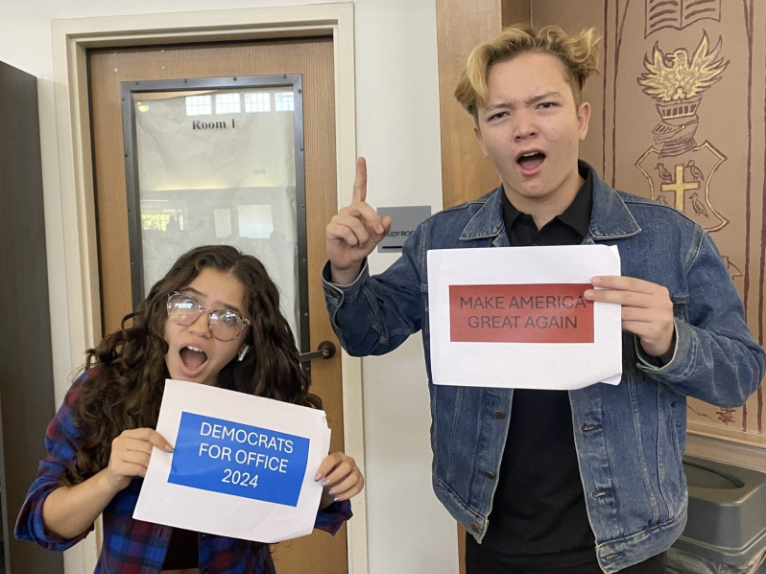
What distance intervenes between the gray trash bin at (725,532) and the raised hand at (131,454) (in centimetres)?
120

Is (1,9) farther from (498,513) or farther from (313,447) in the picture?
(498,513)

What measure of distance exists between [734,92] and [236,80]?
1638 millimetres

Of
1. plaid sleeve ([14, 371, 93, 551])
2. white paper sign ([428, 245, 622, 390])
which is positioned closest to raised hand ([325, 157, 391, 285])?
white paper sign ([428, 245, 622, 390])

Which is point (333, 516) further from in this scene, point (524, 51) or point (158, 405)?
point (524, 51)

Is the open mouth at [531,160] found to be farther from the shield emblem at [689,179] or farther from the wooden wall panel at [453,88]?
the shield emblem at [689,179]

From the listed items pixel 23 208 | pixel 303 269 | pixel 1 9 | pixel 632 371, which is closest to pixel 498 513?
pixel 632 371

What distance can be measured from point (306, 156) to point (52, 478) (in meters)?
1.38

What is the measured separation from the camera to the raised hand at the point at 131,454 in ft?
2.78

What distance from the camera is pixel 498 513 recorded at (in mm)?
1019

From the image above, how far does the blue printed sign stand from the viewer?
0.88 m

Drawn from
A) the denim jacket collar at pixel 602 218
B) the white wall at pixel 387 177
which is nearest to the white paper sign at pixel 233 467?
the denim jacket collar at pixel 602 218

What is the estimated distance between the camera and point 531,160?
3.14ft

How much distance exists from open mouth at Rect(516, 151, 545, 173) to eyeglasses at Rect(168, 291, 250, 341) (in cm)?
62

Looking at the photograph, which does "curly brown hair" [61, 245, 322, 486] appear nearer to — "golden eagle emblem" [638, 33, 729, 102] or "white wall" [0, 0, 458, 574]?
"white wall" [0, 0, 458, 574]
